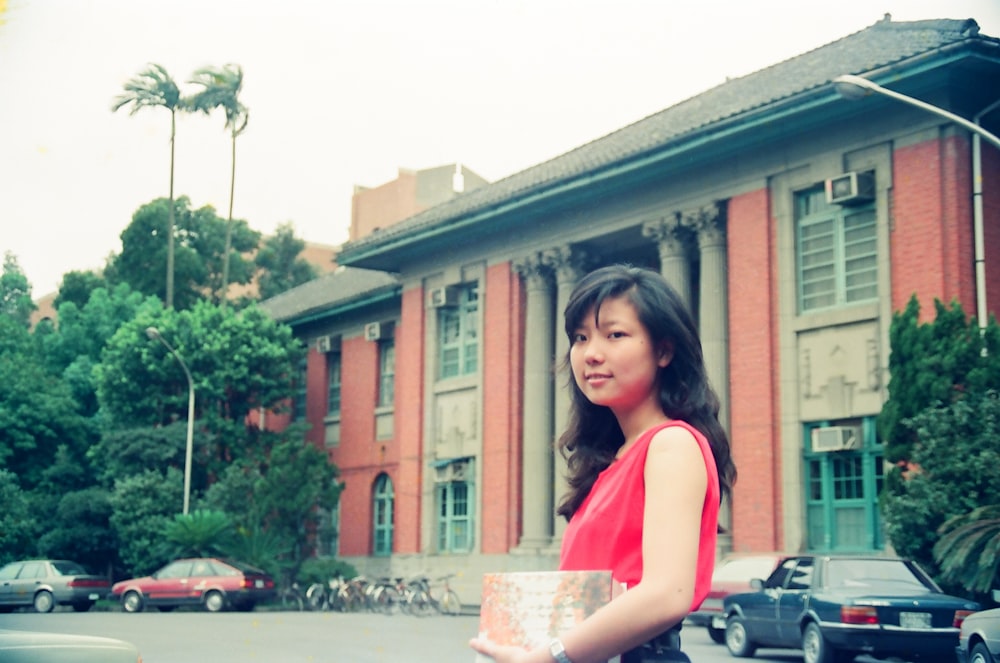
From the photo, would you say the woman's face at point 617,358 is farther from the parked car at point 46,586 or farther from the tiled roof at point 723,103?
the parked car at point 46,586

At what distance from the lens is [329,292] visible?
151 ft

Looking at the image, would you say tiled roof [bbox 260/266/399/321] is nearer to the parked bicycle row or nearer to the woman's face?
the parked bicycle row

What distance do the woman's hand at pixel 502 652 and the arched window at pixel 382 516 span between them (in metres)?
35.9

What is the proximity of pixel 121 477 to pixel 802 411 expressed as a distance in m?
24.4

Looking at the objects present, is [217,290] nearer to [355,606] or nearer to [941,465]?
[355,606]

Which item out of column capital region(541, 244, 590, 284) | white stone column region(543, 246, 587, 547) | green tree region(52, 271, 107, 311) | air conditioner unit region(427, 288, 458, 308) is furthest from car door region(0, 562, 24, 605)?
column capital region(541, 244, 590, 284)

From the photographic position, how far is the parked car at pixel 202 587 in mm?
33219

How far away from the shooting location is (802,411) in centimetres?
2453

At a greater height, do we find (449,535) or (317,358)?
(317,358)

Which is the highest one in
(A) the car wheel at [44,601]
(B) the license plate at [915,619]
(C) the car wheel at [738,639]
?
(B) the license plate at [915,619]

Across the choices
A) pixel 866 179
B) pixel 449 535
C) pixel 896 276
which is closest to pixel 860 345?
pixel 896 276

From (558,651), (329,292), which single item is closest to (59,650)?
(558,651)

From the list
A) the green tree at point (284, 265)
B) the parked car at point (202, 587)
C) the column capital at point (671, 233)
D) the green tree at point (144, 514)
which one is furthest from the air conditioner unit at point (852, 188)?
the green tree at point (284, 265)

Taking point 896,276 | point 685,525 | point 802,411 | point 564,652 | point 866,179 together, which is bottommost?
point 564,652
